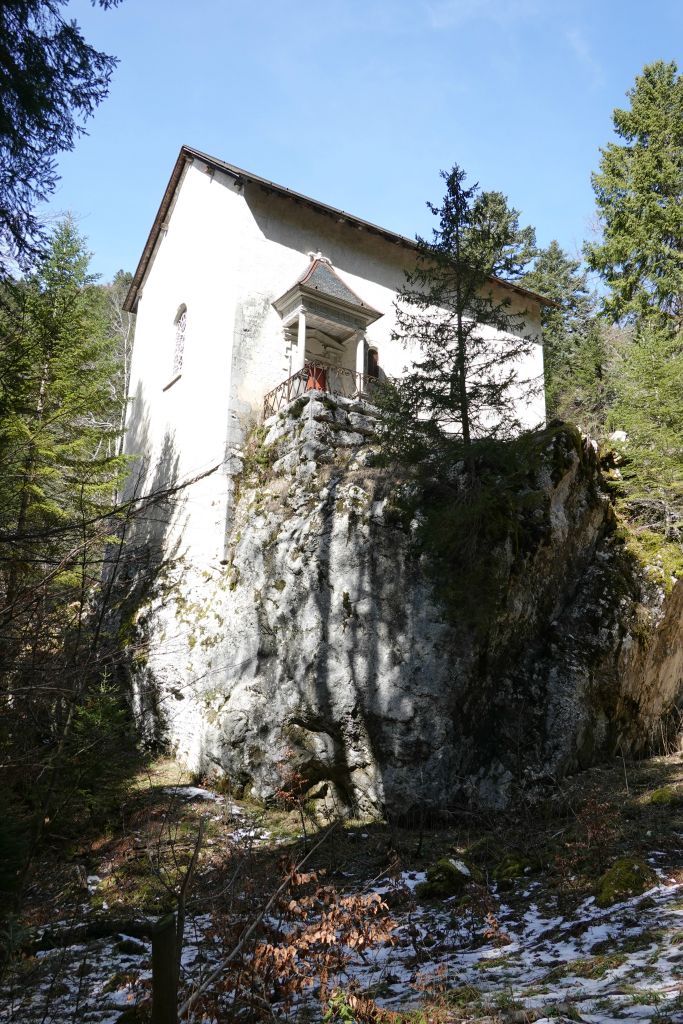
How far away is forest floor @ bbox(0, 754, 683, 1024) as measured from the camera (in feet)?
13.8

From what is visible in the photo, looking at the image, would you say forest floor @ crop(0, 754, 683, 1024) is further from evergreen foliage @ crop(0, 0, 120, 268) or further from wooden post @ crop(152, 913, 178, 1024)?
evergreen foliage @ crop(0, 0, 120, 268)

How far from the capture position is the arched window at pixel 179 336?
690 inches

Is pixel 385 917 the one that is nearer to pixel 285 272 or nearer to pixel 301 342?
pixel 301 342

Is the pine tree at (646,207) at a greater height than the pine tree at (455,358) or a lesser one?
greater

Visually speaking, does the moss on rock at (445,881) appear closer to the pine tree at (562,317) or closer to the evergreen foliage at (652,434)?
the evergreen foliage at (652,434)

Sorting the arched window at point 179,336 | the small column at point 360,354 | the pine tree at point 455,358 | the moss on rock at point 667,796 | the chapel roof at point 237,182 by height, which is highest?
the chapel roof at point 237,182

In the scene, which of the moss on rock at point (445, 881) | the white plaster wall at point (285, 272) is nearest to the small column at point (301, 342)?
the white plaster wall at point (285, 272)

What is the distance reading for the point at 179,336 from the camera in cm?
1795

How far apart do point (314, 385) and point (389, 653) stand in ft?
19.5

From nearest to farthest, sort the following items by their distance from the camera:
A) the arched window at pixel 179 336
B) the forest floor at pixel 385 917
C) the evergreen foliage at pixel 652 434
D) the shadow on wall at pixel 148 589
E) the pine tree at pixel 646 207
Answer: the forest floor at pixel 385 917
the shadow on wall at pixel 148 589
the evergreen foliage at pixel 652 434
the arched window at pixel 179 336
the pine tree at pixel 646 207

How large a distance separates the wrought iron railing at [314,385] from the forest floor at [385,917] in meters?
7.44

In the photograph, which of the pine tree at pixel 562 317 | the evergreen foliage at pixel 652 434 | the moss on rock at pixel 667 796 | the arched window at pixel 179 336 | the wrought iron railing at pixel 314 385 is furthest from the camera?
the pine tree at pixel 562 317

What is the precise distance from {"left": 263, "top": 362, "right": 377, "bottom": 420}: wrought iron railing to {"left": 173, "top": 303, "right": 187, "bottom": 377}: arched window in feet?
12.3

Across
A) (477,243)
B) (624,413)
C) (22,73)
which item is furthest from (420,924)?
(624,413)
